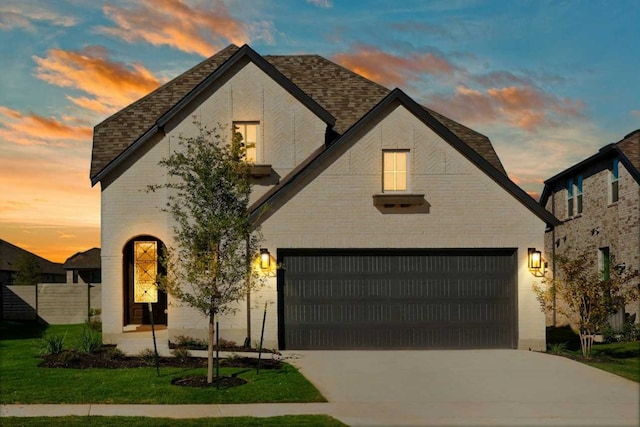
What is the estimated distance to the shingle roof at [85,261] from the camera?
4275cm

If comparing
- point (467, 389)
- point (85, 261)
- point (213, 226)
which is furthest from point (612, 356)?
point (85, 261)

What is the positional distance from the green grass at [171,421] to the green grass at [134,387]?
131 centimetres

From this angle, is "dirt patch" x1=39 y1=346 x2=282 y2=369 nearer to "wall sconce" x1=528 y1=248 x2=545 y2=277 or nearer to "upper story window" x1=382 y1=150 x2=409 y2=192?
"upper story window" x1=382 y1=150 x2=409 y2=192

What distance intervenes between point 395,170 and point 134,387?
31.2 ft

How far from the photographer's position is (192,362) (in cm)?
1630

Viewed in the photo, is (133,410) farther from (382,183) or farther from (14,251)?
(14,251)

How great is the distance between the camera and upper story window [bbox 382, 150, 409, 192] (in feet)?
64.4

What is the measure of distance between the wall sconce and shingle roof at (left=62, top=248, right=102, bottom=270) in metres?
28.9

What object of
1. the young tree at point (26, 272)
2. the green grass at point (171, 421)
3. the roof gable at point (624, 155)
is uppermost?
the roof gable at point (624, 155)

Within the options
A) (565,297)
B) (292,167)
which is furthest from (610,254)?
(292,167)

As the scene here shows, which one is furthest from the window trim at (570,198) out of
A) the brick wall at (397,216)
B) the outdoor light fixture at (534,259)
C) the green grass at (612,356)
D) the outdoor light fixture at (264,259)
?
the outdoor light fixture at (264,259)

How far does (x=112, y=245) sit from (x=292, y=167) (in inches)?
235

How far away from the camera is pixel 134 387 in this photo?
527 inches

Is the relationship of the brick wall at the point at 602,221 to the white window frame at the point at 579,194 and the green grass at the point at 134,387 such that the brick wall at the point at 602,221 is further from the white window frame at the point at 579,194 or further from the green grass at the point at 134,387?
the green grass at the point at 134,387
